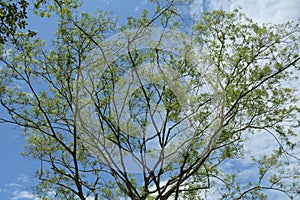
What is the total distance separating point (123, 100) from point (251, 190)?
3794 millimetres

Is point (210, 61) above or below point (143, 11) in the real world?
below

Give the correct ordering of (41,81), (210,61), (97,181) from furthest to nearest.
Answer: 1. (97,181)
2. (41,81)
3. (210,61)

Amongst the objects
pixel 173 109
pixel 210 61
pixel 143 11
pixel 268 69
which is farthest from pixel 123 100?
pixel 268 69

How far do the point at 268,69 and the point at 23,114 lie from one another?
14.4 ft

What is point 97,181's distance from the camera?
7.15 meters

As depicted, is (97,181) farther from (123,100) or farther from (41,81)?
(123,100)

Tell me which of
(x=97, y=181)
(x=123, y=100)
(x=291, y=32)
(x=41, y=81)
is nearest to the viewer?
(x=123, y=100)

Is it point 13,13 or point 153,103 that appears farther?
point 153,103

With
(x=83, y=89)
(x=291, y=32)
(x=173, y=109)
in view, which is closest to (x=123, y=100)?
(x=83, y=89)

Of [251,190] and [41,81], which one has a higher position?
[41,81]

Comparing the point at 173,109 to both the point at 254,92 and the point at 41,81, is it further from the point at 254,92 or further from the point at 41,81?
the point at 41,81

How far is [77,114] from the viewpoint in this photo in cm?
421

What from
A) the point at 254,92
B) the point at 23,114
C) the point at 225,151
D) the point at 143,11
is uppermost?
the point at 143,11

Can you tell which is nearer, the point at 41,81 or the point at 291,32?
the point at 291,32
